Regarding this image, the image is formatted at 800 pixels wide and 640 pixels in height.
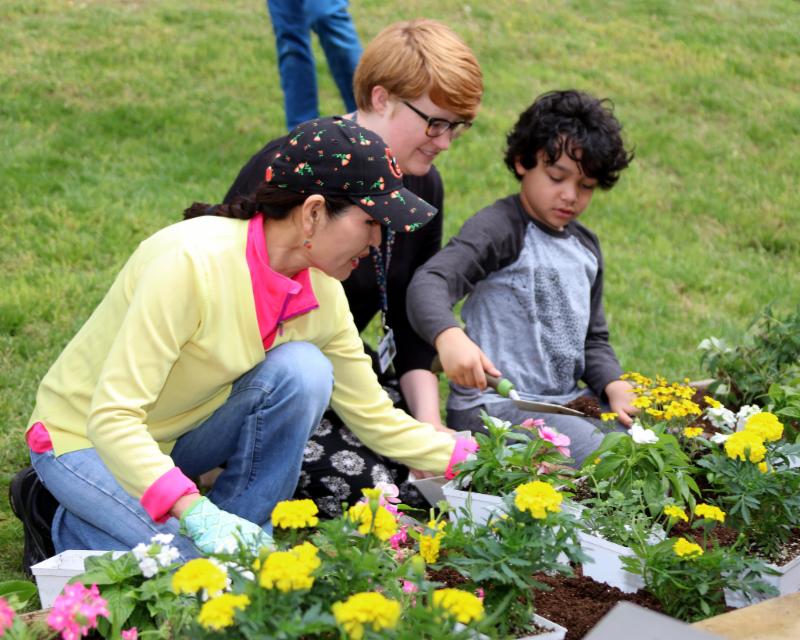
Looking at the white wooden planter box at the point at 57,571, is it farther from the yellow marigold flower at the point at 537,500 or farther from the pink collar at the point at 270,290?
the yellow marigold flower at the point at 537,500

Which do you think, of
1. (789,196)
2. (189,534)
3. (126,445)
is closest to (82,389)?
(126,445)

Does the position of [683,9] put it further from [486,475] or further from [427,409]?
[486,475]

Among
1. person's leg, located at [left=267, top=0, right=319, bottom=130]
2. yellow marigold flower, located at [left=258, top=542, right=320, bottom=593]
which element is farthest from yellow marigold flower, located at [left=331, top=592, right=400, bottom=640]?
person's leg, located at [left=267, top=0, right=319, bottom=130]

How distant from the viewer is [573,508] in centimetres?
226

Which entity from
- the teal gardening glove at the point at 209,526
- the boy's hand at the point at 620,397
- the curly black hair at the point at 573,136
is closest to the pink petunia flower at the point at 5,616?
the teal gardening glove at the point at 209,526

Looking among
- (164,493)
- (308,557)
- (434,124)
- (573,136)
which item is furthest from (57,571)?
(573,136)

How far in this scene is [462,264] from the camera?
10.6 ft

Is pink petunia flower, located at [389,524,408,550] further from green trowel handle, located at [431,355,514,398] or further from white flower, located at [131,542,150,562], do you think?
green trowel handle, located at [431,355,514,398]

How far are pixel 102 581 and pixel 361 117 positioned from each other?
6.00 ft

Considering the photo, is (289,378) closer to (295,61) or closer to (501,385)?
(501,385)

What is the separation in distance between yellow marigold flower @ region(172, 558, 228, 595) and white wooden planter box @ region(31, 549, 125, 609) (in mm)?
623

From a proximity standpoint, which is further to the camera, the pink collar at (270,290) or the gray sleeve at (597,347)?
the gray sleeve at (597,347)

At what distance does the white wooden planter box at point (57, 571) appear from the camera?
209cm

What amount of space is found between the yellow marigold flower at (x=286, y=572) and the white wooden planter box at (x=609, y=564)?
853mm
